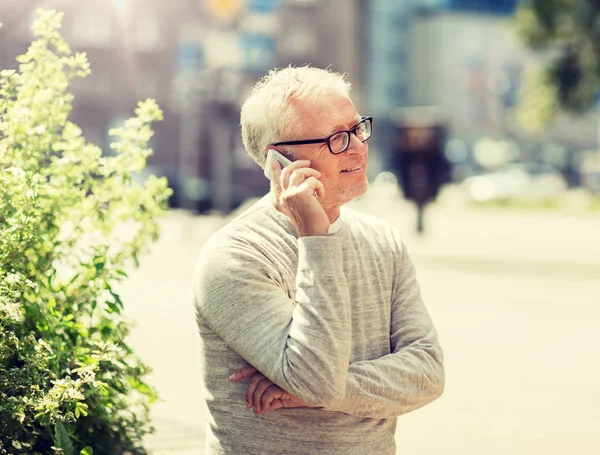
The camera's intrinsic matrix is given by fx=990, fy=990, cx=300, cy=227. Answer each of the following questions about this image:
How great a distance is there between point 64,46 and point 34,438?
1.44 metres

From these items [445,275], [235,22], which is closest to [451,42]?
[235,22]

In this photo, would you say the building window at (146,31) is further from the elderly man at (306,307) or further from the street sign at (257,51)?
the elderly man at (306,307)

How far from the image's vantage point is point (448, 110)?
86562 mm

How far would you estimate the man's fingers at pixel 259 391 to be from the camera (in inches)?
89.0

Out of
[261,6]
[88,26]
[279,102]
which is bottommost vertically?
[279,102]

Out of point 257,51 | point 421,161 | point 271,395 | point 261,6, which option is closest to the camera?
point 271,395

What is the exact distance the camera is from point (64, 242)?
11.7 ft

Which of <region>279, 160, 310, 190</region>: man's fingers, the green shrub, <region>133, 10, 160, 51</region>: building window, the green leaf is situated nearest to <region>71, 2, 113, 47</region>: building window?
<region>133, 10, 160, 51</region>: building window

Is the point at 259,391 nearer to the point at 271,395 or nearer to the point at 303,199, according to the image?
the point at 271,395

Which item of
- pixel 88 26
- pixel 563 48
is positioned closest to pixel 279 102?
pixel 563 48

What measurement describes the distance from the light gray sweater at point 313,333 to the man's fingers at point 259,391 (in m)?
0.05

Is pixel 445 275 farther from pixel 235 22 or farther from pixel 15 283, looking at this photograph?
pixel 235 22

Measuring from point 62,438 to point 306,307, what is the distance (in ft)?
3.11

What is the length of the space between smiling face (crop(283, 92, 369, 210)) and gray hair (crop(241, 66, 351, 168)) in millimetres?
19
